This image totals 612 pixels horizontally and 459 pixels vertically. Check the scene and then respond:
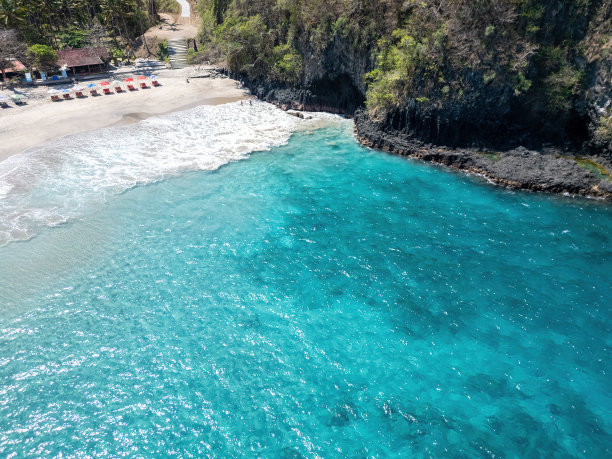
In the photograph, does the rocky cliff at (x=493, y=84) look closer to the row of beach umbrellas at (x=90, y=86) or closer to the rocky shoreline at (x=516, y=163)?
the rocky shoreline at (x=516, y=163)

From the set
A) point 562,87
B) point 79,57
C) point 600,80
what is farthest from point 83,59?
point 600,80

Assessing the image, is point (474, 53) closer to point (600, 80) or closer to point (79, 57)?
point (600, 80)

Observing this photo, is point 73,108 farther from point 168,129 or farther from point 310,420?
point 310,420

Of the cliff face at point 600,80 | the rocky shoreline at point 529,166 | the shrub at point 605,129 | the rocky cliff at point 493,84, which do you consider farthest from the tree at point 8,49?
the shrub at point 605,129

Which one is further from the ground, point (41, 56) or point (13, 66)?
point (41, 56)

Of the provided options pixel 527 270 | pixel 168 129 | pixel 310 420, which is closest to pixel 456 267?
→ pixel 527 270

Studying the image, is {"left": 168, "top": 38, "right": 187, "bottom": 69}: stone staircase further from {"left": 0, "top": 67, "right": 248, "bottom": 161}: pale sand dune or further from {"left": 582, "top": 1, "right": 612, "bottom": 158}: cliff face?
{"left": 582, "top": 1, "right": 612, "bottom": 158}: cliff face
